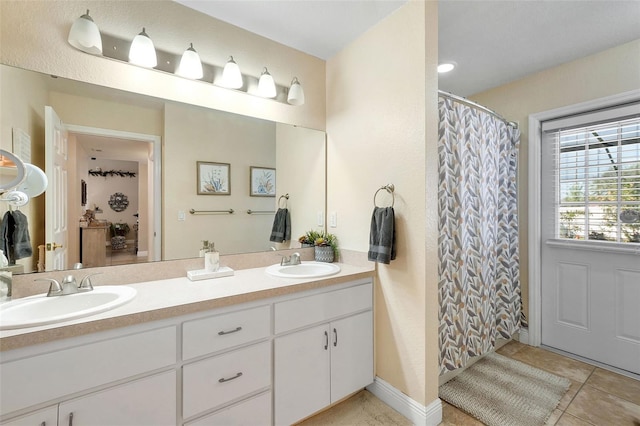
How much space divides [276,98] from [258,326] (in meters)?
1.57

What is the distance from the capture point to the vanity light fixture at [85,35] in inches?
54.6

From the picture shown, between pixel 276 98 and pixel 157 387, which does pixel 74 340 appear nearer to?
pixel 157 387

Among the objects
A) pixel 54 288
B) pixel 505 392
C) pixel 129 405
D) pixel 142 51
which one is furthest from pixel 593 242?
pixel 54 288

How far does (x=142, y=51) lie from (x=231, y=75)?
492mm

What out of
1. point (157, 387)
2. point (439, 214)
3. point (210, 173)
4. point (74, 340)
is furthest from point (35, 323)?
point (439, 214)

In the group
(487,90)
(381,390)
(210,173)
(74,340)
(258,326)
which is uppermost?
(487,90)

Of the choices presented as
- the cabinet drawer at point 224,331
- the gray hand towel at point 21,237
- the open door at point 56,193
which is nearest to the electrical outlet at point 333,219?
the cabinet drawer at point 224,331

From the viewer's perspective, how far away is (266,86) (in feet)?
6.56

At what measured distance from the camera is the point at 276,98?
2.12 meters

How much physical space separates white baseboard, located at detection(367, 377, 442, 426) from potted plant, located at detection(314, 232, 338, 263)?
880 millimetres

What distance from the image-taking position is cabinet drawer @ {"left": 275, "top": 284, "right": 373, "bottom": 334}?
1526mm

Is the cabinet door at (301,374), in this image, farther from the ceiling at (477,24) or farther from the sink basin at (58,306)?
the ceiling at (477,24)

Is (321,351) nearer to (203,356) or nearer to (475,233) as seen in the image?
(203,356)

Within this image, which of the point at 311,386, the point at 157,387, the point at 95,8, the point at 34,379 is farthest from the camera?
the point at 311,386
